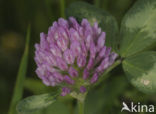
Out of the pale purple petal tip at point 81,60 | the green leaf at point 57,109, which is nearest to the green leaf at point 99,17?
the pale purple petal tip at point 81,60

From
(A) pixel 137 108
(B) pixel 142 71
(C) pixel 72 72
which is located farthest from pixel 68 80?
(A) pixel 137 108

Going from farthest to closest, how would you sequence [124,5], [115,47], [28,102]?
[124,5] → [115,47] → [28,102]

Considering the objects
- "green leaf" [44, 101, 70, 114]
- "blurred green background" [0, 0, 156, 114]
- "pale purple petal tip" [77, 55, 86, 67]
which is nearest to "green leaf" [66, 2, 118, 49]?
"pale purple petal tip" [77, 55, 86, 67]

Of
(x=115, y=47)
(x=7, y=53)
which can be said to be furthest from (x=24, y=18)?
(x=115, y=47)

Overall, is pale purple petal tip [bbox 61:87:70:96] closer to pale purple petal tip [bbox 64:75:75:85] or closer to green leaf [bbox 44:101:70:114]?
pale purple petal tip [bbox 64:75:75:85]

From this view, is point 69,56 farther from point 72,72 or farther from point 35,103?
point 35,103

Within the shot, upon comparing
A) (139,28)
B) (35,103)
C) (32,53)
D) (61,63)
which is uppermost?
(32,53)

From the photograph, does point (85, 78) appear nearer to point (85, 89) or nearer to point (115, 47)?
point (85, 89)
